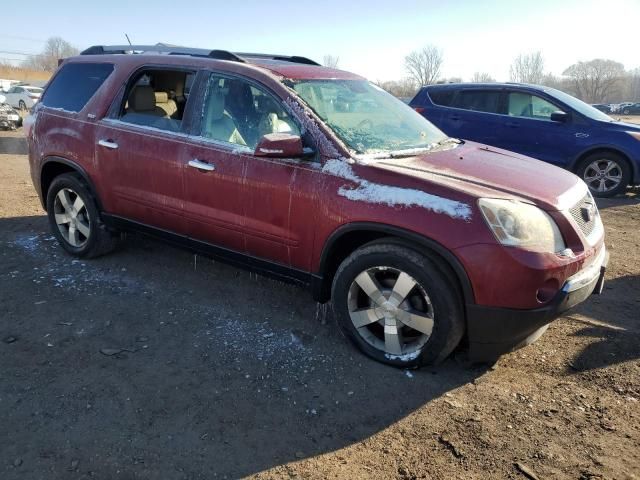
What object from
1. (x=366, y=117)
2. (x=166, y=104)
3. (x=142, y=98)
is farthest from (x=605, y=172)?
(x=142, y=98)

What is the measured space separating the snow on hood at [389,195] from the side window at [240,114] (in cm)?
49

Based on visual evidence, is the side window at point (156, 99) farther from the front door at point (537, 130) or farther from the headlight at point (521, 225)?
the front door at point (537, 130)

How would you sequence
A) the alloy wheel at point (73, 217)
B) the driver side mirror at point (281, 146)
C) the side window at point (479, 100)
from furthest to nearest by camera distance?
the side window at point (479, 100), the alloy wheel at point (73, 217), the driver side mirror at point (281, 146)

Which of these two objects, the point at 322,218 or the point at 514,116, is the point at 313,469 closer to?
the point at 322,218

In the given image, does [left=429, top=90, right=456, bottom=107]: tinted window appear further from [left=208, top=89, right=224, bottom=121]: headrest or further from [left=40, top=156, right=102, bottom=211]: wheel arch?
[left=40, top=156, right=102, bottom=211]: wheel arch

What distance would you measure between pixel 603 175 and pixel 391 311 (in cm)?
685

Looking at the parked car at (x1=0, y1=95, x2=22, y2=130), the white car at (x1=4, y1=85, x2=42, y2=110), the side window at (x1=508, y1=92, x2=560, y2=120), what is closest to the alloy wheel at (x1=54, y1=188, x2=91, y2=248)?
the side window at (x1=508, y1=92, x2=560, y2=120)

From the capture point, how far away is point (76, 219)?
475 centimetres

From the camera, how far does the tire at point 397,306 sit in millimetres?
2828

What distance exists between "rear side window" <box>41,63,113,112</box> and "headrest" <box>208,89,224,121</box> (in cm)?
132

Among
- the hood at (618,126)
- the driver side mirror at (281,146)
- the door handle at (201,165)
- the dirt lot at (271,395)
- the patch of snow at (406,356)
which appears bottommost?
the dirt lot at (271,395)

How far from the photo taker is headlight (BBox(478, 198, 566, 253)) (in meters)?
2.63

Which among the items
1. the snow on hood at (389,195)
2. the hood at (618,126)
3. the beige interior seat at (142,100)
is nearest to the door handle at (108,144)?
the beige interior seat at (142,100)

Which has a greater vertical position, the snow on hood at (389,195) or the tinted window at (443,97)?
the tinted window at (443,97)
